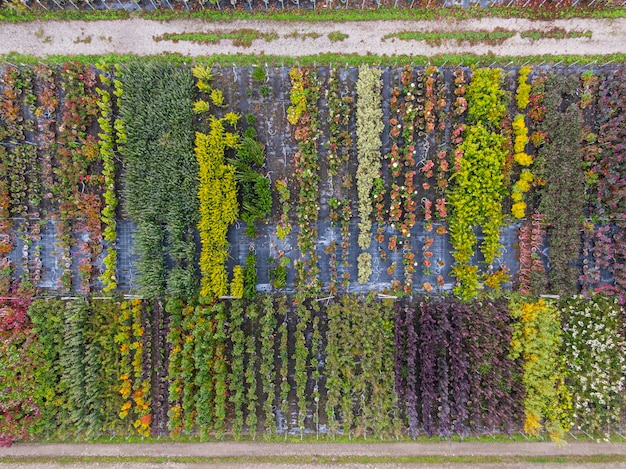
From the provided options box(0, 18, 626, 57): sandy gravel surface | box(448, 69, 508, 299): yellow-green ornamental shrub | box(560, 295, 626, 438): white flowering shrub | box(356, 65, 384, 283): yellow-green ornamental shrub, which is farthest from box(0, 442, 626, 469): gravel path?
box(0, 18, 626, 57): sandy gravel surface

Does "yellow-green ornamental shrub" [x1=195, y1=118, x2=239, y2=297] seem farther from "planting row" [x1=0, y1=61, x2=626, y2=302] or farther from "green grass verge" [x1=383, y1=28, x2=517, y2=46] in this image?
"green grass verge" [x1=383, y1=28, x2=517, y2=46]

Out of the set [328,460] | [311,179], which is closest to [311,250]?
[311,179]

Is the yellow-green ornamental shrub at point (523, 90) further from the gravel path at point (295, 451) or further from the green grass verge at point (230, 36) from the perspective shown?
the gravel path at point (295, 451)

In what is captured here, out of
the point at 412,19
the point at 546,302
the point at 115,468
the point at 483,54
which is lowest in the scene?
the point at 115,468

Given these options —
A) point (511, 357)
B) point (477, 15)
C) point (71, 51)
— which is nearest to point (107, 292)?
point (71, 51)

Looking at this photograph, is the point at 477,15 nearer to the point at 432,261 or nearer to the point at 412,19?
the point at 412,19

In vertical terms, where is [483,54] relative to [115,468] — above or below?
above
